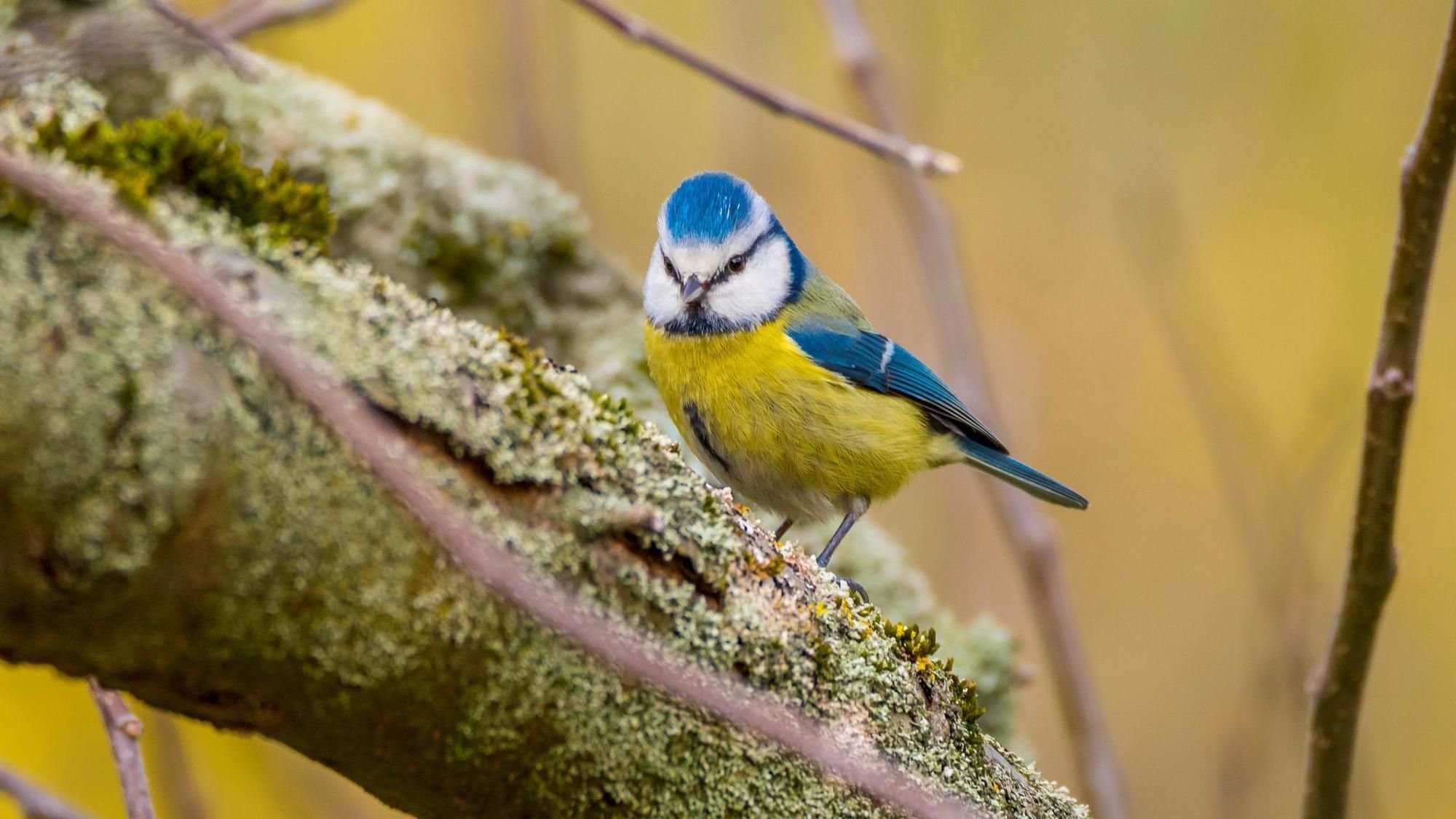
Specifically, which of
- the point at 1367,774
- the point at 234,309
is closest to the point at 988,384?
the point at 1367,774

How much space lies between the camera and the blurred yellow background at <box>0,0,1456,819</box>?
12.0 ft

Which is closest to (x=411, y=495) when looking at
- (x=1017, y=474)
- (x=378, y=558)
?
(x=378, y=558)

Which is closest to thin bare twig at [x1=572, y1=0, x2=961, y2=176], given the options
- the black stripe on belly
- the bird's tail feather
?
the black stripe on belly

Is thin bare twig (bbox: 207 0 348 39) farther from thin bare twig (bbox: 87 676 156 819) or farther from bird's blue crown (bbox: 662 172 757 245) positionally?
thin bare twig (bbox: 87 676 156 819)

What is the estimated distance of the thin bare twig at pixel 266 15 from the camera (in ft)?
6.29

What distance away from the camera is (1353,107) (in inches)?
175

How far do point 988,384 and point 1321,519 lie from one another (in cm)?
243

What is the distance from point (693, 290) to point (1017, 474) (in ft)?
2.65

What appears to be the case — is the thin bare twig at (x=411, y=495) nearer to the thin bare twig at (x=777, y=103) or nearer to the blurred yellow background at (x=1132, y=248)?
the thin bare twig at (x=777, y=103)

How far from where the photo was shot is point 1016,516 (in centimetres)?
233

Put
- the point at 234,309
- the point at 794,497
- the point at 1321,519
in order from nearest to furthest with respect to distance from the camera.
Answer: the point at 234,309, the point at 794,497, the point at 1321,519

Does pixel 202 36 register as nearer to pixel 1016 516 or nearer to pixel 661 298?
pixel 661 298

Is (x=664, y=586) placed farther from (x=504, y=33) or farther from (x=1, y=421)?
(x=504, y=33)

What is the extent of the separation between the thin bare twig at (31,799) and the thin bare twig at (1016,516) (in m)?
1.69
